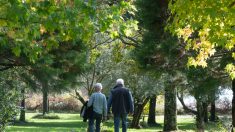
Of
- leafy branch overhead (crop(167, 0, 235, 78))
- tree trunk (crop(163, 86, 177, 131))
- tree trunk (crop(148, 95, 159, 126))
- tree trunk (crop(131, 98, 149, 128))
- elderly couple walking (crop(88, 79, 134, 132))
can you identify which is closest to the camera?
leafy branch overhead (crop(167, 0, 235, 78))

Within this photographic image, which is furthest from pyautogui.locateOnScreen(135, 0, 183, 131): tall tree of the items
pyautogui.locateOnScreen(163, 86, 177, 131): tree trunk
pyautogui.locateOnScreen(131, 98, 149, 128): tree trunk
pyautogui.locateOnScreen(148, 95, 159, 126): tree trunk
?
pyautogui.locateOnScreen(148, 95, 159, 126): tree trunk

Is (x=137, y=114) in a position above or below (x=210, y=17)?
below

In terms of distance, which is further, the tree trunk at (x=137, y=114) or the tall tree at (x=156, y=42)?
the tree trunk at (x=137, y=114)

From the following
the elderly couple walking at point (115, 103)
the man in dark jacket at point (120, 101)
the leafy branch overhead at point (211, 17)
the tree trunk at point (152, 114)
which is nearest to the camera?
the leafy branch overhead at point (211, 17)

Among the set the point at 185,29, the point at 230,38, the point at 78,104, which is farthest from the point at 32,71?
the point at 78,104

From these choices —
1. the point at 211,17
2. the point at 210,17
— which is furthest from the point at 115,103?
the point at 211,17

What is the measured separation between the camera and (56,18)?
6652mm

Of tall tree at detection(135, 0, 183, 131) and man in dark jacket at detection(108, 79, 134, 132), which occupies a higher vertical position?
tall tree at detection(135, 0, 183, 131)

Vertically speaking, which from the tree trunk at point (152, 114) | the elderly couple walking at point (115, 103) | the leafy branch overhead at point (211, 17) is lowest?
the tree trunk at point (152, 114)

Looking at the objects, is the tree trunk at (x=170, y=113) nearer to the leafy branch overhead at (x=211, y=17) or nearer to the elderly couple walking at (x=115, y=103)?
the elderly couple walking at (x=115, y=103)

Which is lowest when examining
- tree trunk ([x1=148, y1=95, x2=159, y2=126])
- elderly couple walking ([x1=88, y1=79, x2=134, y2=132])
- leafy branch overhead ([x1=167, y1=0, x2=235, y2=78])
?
tree trunk ([x1=148, y1=95, x2=159, y2=126])

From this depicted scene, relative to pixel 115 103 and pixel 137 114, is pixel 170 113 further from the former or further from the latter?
pixel 115 103

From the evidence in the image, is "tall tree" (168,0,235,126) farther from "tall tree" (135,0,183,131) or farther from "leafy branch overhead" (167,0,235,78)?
"tall tree" (135,0,183,131)

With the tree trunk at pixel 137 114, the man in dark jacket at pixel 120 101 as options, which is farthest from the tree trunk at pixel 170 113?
the man in dark jacket at pixel 120 101
